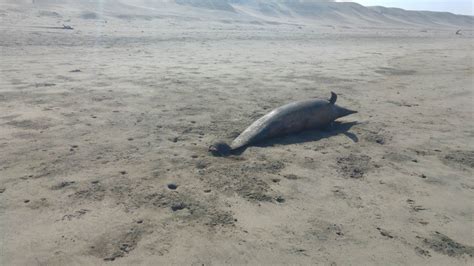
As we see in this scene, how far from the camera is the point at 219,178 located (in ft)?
16.2

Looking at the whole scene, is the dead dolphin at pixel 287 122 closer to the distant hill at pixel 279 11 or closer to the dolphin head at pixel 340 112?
the dolphin head at pixel 340 112

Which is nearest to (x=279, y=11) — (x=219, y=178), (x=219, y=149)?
(x=219, y=149)

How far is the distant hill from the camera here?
4428 centimetres

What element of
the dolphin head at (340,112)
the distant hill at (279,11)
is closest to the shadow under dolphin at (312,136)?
the dolphin head at (340,112)

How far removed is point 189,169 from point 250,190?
926 millimetres

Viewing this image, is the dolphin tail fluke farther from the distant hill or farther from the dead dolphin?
the distant hill

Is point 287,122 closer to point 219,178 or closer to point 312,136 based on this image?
point 312,136

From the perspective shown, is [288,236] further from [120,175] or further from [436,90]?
[436,90]

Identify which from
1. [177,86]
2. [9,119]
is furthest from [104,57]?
[9,119]

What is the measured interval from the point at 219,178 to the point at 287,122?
2051 millimetres

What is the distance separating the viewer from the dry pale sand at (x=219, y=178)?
3604mm

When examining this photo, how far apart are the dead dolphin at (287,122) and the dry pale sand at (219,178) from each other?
0.64 ft

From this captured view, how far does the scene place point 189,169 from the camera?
5160mm

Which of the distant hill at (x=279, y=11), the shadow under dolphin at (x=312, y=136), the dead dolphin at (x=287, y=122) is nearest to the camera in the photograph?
the dead dolphin at (x=287, y=122)
